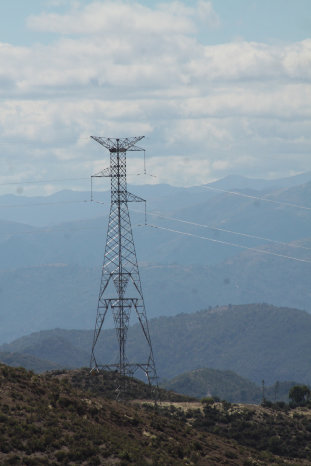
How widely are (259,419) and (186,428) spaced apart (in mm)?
23548

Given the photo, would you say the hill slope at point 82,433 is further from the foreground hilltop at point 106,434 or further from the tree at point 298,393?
the tree at point 298,393

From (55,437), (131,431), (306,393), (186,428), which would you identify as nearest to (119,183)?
(186,428)

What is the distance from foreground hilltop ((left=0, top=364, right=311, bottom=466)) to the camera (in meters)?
49.4

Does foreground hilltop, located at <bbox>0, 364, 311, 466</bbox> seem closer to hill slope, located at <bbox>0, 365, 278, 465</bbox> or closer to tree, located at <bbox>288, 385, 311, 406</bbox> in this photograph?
hill slope, located at <bbox>0, 365, 278, 465</bbox>

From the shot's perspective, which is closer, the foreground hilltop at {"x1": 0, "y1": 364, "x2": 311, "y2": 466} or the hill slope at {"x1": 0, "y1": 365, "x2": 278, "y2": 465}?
the hill slope at {"x1": 0, "y1": 365, "x2": 278, "y2": 465}

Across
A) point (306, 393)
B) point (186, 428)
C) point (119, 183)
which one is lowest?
point (306, 393)

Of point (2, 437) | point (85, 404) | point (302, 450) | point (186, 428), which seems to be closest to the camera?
point (2, 437)

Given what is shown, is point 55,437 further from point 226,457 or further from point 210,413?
point 210,413

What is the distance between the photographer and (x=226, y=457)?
216 feet

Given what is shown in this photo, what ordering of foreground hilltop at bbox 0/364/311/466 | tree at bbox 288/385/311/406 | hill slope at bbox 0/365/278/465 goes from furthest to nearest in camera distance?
tree at bbox 288/385/311/406
foreground hilltop at bbox 0/364/311/466
hill slope at bbox 0/365/278/465

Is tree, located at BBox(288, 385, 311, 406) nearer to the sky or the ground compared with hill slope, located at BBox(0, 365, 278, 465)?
nearer to the ground

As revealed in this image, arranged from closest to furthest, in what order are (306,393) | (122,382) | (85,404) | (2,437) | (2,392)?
1. (2,437)
2. (2,392)
3. (85,404)
4. (122,382)
5. (306,393)

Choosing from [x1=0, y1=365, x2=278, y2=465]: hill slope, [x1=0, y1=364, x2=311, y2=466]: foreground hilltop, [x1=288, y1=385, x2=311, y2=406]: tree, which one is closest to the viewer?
[x1=0, y1=365, x2=278, y2=465]: hill slope

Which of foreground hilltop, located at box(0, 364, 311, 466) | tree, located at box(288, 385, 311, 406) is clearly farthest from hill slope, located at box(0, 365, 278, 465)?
tree, located at box(288, 385, 311, 406)
